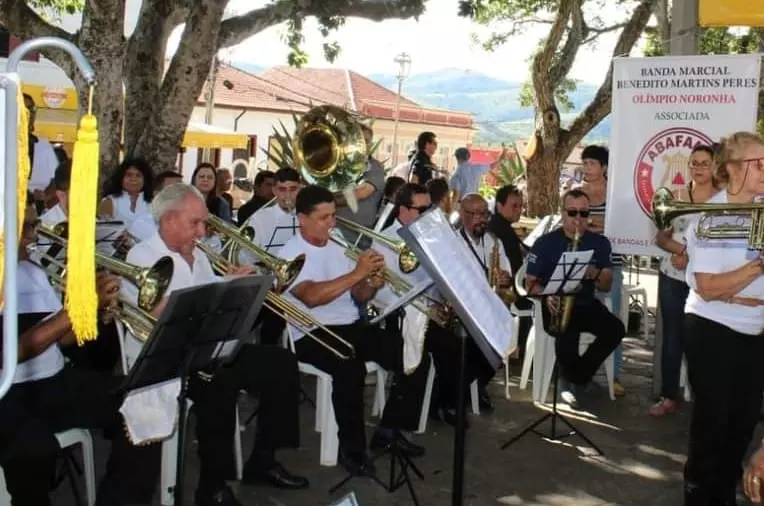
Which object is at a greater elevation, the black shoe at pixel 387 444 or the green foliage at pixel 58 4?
the green foliage at pixel 58 4

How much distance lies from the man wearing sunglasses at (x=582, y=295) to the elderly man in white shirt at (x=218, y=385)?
2337 mm

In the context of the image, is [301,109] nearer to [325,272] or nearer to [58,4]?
[58,4]

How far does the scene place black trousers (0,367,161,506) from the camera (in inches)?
151

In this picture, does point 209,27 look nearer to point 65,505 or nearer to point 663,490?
point 65,505

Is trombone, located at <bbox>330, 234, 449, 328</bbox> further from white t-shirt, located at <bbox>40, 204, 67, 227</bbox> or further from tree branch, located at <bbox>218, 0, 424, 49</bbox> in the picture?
tree branch, located at <bbox>218, 0, 424, 49</bbox>

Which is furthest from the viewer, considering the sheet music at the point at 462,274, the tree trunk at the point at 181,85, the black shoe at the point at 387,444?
the tree trunk at the point at 181,85

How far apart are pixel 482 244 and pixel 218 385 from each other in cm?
311

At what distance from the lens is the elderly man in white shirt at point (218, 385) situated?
15.4 feet

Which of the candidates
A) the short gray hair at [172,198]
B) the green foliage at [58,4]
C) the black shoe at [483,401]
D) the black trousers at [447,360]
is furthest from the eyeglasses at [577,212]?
the green foliage at [58,4]

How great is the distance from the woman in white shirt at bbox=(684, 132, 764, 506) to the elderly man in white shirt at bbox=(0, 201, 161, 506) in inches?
→ 100

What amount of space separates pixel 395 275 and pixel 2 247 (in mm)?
3563

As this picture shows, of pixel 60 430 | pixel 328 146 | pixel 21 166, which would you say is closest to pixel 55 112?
pixel 328 146

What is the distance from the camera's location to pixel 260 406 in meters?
5.08

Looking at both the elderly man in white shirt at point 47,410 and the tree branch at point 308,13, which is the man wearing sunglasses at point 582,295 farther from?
the tree branch at point 308,13
